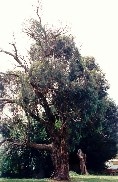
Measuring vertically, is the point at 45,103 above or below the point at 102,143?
below

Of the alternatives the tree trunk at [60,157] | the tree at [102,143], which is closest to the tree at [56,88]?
the tree trunk at [60,157]

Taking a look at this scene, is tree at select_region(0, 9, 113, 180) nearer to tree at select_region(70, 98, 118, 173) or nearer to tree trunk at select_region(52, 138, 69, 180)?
tree trunk at select_region(52, 138, 69, 180)

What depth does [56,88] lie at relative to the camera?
27875 millimetres

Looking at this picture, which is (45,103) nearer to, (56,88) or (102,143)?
(56,88)

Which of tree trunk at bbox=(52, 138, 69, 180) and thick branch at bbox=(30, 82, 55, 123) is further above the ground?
thick branch at bbox=(30, 82, 55, 123)

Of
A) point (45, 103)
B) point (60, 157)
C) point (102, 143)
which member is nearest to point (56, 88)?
point (45, 103)

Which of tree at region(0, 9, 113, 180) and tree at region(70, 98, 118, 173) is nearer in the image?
tree at region(0, 9, 113, 180)

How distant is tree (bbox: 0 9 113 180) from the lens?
2712cm

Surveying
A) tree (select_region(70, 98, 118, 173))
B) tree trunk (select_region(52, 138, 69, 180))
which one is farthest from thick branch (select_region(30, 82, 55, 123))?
tree (select_region(70, 98, 118, 173))

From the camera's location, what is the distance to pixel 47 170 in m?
40.8

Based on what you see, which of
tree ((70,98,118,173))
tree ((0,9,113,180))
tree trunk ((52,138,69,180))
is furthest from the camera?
tree ((70,98,118,173))

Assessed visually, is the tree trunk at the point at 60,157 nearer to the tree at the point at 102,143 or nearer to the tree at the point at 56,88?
the tree at the point at 56,88

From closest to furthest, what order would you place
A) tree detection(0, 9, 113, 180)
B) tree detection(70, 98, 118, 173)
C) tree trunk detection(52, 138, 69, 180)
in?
1. tree detection(0, 9, 113, 180)
2. tree trunk detection(52, 138, 69, 180)
3. tree detection(70, 98, 118, 173)

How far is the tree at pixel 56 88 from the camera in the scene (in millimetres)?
27125
